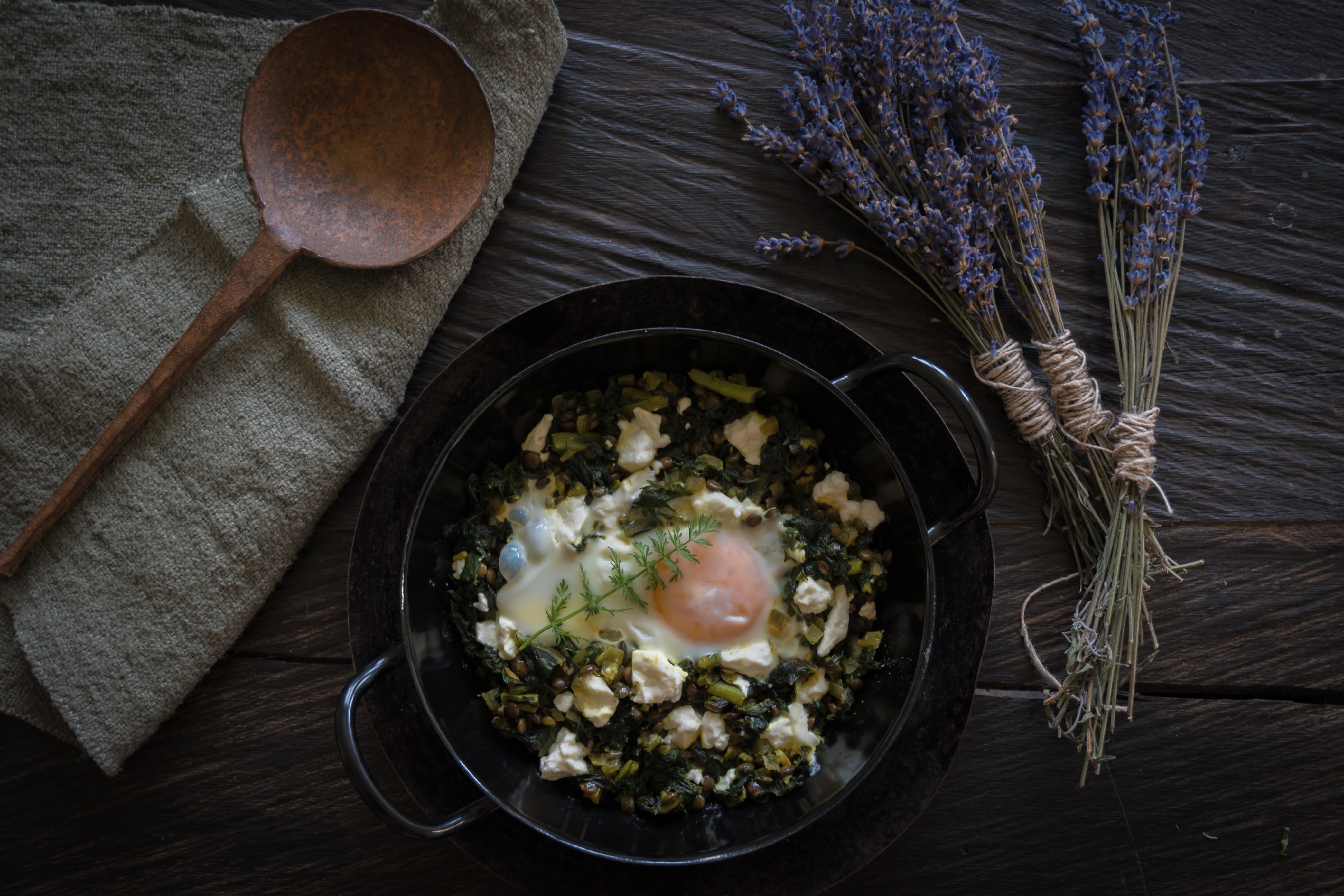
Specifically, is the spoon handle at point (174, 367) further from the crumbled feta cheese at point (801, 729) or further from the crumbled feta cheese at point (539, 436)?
the crumbled feta cheese at point (801, 729)

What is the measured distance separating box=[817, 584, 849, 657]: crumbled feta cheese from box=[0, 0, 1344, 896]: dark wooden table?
17.6 inches

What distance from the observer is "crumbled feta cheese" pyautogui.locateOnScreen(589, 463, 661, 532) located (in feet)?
6.35

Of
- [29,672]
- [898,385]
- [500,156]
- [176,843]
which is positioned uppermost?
[500,156]

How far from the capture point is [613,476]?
6.48ft

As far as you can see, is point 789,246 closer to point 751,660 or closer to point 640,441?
point 640,441

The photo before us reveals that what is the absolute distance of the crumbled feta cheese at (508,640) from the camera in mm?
1863

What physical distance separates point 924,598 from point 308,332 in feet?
5.29

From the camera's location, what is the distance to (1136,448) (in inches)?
76.9

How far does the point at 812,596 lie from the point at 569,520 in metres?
0.61

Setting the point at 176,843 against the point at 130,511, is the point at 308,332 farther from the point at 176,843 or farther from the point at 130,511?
the point at 176,843

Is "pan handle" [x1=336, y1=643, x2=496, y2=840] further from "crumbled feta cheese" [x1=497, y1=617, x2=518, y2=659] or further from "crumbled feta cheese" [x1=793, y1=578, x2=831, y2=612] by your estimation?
"crumbled feta cheese" [x1=793, y1=578, x2=831, y2=612]

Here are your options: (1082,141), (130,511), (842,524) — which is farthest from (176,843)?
(1082,141)

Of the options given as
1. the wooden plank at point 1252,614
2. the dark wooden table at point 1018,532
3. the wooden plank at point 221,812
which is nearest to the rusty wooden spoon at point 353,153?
the dark wooden table at point 1018,532

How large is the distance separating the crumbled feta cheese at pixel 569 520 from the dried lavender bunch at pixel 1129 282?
1236mm
